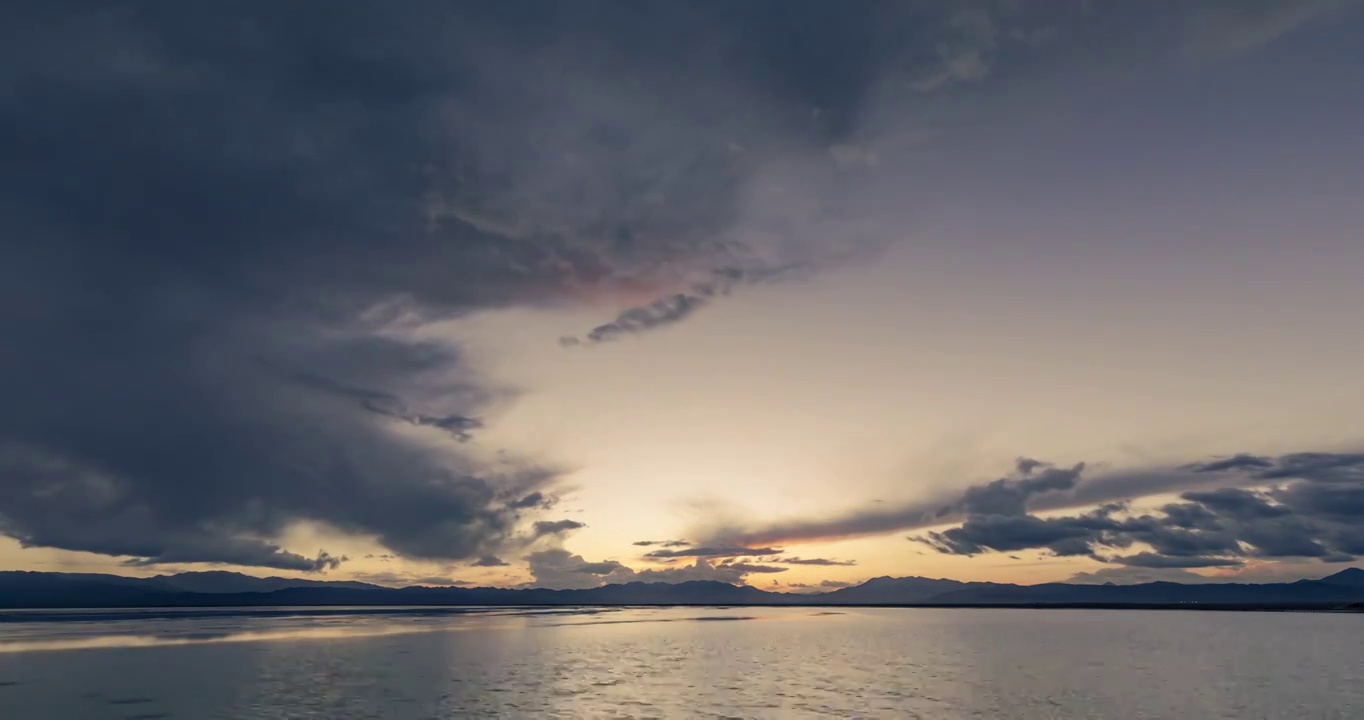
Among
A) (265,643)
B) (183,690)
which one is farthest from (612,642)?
(183,690)

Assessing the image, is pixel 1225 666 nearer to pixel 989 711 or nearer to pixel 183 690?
pixel 989 711

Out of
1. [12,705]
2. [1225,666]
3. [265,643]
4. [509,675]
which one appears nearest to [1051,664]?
[1225,666]

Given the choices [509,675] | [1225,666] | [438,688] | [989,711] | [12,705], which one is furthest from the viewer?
[1225,666]

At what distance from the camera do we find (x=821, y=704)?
46781mm

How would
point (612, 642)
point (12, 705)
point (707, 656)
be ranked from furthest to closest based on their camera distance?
point (612, 642), point (707, 656), point (12, 705)

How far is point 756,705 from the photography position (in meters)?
47.2

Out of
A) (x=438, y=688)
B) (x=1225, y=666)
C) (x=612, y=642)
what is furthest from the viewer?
(x=612, y=642)

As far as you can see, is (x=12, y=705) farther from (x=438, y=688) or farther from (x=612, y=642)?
(x=612, y=642)

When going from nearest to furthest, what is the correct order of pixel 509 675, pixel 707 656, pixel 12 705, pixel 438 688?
pixel 12 705, pixel 438 688, pixel 509 675, pixel 707 656

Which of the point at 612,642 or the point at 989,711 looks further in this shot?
the point at 612,642

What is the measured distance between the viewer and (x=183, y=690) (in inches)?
2133

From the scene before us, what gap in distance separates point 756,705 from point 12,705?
42.4m

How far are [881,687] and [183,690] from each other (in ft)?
148

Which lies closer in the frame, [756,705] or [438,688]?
[756,705]
